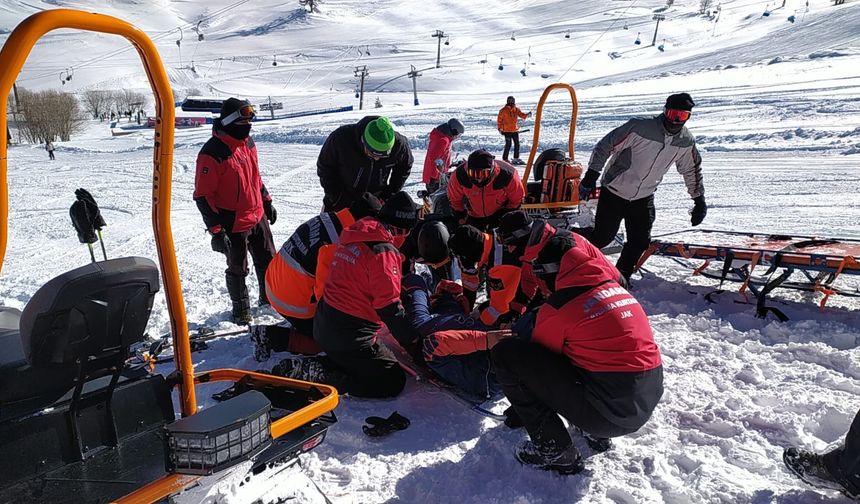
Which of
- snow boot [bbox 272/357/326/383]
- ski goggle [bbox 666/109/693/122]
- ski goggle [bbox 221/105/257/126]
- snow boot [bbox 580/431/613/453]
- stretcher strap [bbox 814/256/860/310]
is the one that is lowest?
snow boot [bbox 580/431/613/453]

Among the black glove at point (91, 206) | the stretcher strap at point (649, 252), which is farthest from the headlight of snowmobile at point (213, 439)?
the stretcher strap at point (649, 252)

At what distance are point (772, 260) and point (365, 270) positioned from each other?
3269 millimetres

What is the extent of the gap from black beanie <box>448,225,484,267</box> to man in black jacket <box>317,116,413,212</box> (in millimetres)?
1177

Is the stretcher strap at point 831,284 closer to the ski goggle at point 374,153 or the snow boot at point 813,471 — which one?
the snow boot at point 813,471

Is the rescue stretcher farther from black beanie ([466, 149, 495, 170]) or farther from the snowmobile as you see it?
the snowmobile

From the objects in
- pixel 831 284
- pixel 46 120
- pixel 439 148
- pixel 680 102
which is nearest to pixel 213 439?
pixel 680 102

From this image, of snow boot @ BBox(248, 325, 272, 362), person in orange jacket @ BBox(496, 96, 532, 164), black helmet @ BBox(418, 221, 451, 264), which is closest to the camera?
black helmet @ BBox(418, 221, 451, 264)

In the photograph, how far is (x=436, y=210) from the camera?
619 centimetres

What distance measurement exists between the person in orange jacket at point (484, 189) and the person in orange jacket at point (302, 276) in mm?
1254

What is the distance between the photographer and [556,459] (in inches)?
109

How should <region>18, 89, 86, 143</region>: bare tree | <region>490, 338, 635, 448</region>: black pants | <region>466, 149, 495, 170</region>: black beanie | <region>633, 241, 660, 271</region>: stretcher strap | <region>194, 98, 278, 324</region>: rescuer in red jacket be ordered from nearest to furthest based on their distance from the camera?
<region>490, 338, 635, 448</region>: black pants, <region>194, 98, 278, 324</region>: rescuer in red jacket, <region>466, 149, 495, 170</region>: black beanie, <region>633, 241, 660, 271</region>: stretcher strap, <region>18, 89, 86, 143</region>: bare tree

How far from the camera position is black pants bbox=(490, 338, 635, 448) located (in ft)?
8.72

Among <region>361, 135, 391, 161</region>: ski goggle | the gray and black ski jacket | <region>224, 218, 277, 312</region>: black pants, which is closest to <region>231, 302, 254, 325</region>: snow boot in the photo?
<region>224, 218, 277, 312</region>: black pants

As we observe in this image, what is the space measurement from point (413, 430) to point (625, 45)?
190 feet
